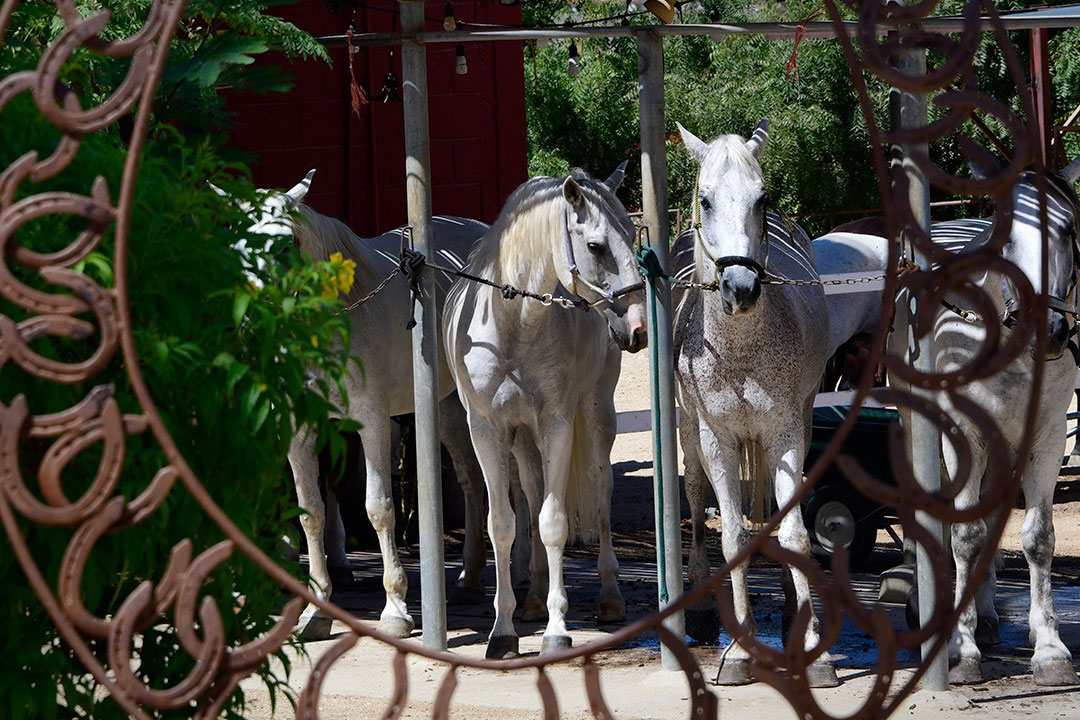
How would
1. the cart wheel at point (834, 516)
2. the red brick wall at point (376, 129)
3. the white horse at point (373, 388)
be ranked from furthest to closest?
the red brick wall at point (376, 129), the cart wheel at point (834, 516), the white horse at point (373, 388)

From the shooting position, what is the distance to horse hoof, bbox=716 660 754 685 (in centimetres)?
594

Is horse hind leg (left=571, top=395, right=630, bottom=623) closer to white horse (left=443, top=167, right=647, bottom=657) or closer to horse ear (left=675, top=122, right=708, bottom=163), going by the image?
white horse (left=443, top=167, right=647, bottom=657)

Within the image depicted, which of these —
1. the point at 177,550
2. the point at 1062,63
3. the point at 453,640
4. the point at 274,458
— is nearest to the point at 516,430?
the point at 453,640

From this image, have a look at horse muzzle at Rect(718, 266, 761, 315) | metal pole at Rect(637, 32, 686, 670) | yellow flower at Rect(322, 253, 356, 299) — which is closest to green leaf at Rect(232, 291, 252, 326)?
yellow flower at Rect(322, 253, 356, 299)

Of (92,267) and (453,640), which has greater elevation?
(92,267)

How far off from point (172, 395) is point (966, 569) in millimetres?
3903

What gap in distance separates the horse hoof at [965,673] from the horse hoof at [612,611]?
5.89 ft

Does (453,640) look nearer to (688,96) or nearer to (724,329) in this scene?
(724,329)

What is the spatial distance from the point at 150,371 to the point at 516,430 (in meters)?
3.78

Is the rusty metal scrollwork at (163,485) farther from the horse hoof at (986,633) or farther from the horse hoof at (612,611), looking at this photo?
the horse hoof at (612,611)

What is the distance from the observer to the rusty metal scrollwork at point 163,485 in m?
2.75

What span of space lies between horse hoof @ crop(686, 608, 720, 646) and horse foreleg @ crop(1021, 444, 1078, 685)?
4.84ft

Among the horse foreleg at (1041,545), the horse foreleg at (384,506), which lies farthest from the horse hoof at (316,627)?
the horse foreleg at (1041,545)

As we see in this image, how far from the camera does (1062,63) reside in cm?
1322
